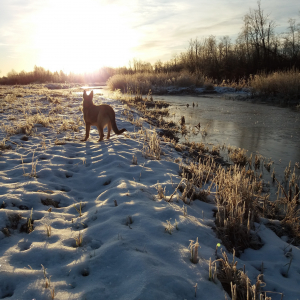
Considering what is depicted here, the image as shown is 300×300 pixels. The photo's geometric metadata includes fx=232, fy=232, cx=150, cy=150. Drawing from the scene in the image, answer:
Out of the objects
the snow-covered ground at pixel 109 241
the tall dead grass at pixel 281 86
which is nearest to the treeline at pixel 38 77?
the tall dead grass at pixel 281 86

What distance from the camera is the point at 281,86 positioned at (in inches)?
663

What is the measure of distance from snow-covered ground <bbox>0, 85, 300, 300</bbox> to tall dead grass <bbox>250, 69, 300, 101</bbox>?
15783mm

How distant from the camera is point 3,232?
223 cm

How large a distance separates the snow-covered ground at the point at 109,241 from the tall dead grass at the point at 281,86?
1578cm

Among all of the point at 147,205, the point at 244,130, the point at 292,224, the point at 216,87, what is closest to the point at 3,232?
the point at 147,205

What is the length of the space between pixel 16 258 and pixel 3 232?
1.37 ft

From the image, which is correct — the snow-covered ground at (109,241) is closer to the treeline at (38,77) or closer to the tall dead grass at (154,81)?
the tall dead grass at (154,81)

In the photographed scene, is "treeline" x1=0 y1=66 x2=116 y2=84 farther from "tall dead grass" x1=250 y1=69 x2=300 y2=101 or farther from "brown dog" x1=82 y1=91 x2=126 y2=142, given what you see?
"brown dog" x1=82 y1=91 x2=126 y2=142

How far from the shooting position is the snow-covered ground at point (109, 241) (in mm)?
1716

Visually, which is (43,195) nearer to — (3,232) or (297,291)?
(3,232)

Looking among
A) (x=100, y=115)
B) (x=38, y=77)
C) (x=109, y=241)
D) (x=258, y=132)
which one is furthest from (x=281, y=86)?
(x=38, y=77)

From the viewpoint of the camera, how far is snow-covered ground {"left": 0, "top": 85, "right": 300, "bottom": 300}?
172cm

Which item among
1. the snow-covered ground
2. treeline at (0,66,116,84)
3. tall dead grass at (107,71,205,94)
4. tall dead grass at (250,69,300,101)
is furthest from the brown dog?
treeline at (0,66,116,84)

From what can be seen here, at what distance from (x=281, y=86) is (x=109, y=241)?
60.7ft
